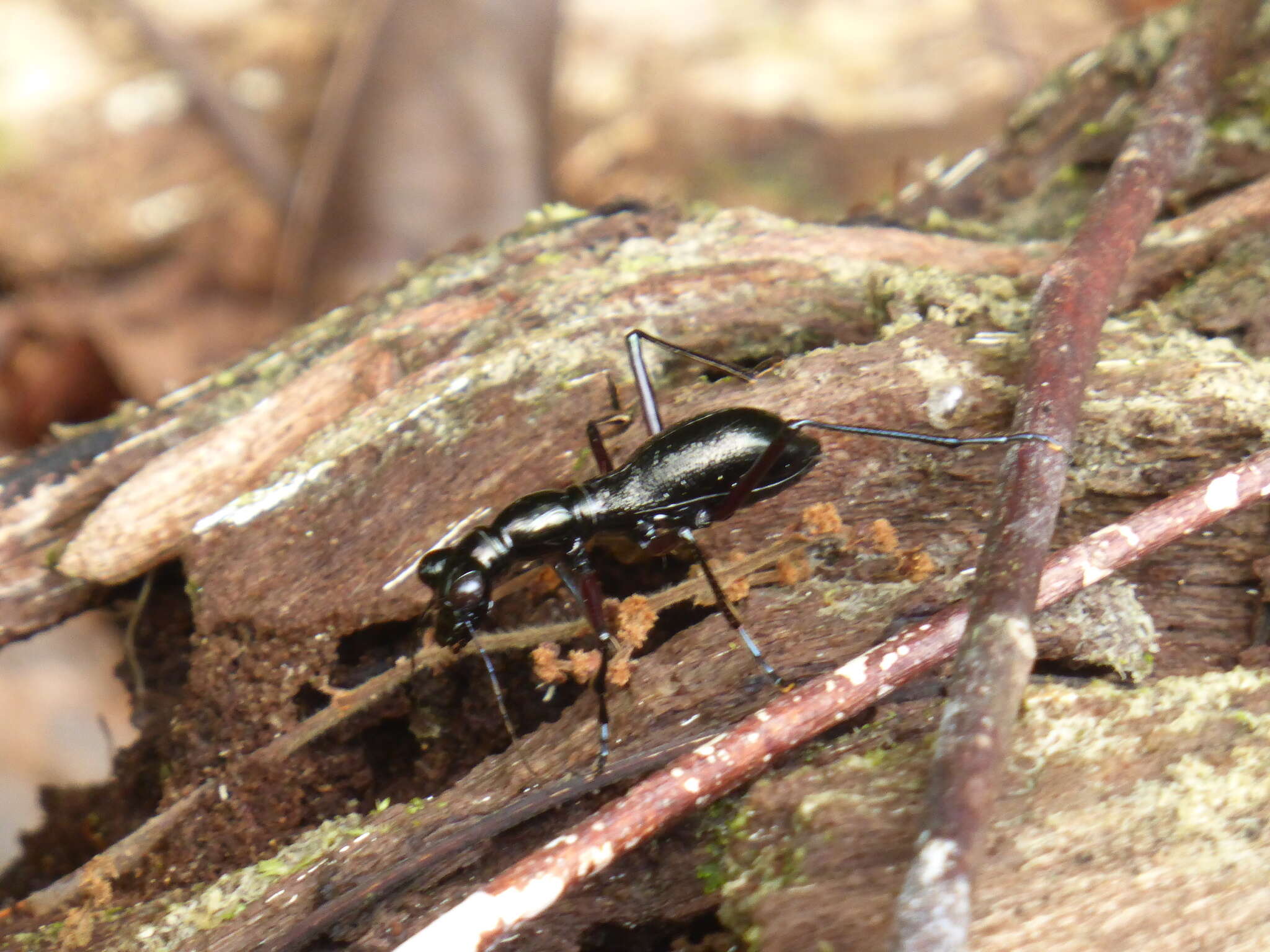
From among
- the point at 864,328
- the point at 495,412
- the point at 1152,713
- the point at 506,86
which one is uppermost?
the point at 506,86

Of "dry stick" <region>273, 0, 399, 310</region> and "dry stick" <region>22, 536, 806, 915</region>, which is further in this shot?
"dry stick" <region>273, 0, 399, 310</region>

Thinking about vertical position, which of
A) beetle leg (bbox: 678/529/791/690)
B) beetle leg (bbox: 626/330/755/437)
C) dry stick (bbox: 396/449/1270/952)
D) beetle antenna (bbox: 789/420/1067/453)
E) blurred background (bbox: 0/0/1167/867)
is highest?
blurred background (bbox: 0/0/1167/867)

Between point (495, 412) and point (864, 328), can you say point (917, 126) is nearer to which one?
point (864, 328)

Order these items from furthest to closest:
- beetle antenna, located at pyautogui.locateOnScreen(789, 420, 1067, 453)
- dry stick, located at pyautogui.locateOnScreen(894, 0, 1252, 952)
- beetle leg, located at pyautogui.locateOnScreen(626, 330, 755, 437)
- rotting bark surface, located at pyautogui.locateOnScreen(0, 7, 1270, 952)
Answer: beetle leg, located at pyautogui.locateOnScreen(626, 330, 755, 437) < beetle antenna, located at pyautogui.locateOnScreen(789, 420, 1067, 453) < rotting bark surface, located at pyautogui.locateOnScreen(0, 7, 1270, 952) < dry stick, located at pyautogui.locateOnScreen(894, 0, 1252, 952)

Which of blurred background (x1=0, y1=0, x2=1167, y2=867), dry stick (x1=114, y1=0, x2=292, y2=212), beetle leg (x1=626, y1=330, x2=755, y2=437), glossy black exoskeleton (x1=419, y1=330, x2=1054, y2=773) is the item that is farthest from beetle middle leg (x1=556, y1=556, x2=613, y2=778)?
dry stick (x1=114, y1=0, x2=292, y2=212)

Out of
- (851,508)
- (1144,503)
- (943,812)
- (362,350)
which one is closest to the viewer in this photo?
(943,812)

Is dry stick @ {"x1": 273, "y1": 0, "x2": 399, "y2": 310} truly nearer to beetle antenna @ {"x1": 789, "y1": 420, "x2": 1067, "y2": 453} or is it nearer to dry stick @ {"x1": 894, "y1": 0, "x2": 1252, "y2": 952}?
beetle antenna @ {"x1": 789, "y1": 420, "x2": 1067, "y2": 453}

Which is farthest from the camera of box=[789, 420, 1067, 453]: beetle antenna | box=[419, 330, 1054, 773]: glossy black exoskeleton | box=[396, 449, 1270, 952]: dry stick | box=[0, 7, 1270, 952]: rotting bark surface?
box=[419, 330, 1054, 773]: glossy black exoskeleton

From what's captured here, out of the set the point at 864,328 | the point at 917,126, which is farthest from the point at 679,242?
the point at 917,126
